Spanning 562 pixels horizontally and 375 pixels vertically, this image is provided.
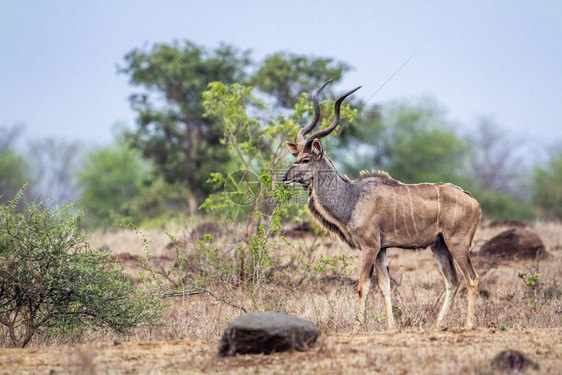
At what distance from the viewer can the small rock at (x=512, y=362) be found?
614 centimetres

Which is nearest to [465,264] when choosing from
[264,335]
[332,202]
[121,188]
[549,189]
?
[332,202]

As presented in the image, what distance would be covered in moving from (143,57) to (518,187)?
3422 centimetres

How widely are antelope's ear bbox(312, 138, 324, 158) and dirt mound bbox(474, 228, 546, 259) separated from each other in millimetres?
5908

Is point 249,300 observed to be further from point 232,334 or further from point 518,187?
point 518,187

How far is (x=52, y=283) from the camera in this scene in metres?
8.41

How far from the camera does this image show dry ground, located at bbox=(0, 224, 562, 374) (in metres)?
6.49

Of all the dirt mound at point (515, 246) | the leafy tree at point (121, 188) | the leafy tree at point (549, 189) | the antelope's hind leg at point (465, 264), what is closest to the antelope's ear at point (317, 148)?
the antelope's hind leg at point (465, 264)

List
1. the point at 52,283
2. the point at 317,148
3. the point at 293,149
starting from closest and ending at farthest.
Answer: the point at 52,283
the point at 317,148
the point at 293,149

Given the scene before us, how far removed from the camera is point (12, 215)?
848 cm

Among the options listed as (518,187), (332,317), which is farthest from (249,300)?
(518,187)

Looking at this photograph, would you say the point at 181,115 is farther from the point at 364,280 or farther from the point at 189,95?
the point at 364,280

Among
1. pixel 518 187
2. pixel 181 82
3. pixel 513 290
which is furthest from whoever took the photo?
pixel 518 187

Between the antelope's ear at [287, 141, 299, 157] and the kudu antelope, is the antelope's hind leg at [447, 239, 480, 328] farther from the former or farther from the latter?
the antelope's ear at [287, 141, 299, 157]

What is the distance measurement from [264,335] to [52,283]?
302cm
